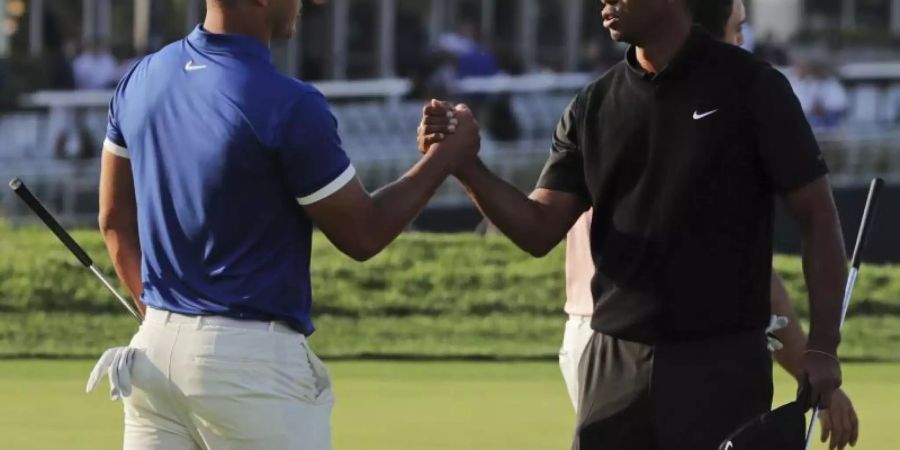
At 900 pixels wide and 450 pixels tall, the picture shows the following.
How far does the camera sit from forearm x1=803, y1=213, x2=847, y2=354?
4816mm

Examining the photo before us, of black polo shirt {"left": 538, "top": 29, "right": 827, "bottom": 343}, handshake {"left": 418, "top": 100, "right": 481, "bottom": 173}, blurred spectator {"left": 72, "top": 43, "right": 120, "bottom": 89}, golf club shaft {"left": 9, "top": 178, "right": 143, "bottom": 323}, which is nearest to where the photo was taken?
black polo shirt {"left": 538, "top": 29, "right": 827, "bottom": 343}

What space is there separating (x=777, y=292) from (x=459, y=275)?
887cm

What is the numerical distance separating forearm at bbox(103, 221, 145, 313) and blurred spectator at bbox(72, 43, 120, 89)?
62.5 feet

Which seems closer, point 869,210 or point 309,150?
point 309,150

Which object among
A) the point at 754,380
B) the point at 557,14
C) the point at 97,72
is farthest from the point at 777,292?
the point at 557,14

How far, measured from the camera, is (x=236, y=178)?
463 centimetres

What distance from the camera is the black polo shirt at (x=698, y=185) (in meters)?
4.82

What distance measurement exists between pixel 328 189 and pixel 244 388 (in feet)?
1.50

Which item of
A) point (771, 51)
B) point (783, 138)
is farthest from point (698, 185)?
point (771, 51)

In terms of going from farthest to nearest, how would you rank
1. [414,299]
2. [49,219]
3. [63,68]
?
[63,68] → [414,299] → [49,219]

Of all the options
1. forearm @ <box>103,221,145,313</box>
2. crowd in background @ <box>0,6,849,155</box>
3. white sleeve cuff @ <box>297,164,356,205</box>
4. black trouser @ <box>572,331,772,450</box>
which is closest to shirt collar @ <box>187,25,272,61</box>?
white sleeve cuff @ <box>297,164,356,205</box>

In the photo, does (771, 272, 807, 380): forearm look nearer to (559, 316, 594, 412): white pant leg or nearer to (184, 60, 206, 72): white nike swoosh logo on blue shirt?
(559, 316, 594, 412): white pant leg

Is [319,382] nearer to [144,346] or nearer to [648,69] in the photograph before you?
[144,346]

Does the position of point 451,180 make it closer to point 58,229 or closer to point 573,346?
point 573,346
